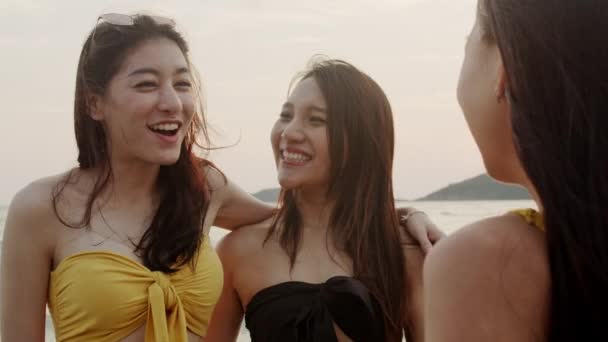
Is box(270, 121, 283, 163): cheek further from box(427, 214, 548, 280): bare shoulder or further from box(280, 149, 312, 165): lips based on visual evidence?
box(427, 214, 548, 280): bare shoulder

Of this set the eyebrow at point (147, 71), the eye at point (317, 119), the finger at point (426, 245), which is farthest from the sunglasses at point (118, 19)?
the finger at point (426, 245)

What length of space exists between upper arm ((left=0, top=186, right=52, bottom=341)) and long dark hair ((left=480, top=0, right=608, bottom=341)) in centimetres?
265

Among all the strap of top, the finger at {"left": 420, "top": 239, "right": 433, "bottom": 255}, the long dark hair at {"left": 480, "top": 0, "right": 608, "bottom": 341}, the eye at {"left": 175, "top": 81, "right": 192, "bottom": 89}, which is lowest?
the finger at {"left": 420, "top": 239, "right": 433, "bottom": 255}

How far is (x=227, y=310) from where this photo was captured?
13.0 feet

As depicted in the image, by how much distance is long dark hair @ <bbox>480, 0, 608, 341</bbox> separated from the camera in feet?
3.05

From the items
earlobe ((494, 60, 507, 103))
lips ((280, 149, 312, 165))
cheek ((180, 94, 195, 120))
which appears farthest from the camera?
lips ((280, 149, 312, 165))

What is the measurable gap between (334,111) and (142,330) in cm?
148

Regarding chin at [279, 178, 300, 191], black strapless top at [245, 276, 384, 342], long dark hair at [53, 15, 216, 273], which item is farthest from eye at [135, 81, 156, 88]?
black strapless top at [245, 276, 384, 342]

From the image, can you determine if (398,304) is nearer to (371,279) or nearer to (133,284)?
(371,279)

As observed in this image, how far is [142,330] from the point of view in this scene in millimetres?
3264

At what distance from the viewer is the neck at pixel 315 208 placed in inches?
158

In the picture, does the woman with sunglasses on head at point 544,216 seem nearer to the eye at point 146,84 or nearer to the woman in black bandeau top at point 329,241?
the eye at point 146,84

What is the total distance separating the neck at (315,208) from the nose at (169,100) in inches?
39.2

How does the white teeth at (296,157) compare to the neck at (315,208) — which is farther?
the neck at (315,208)
